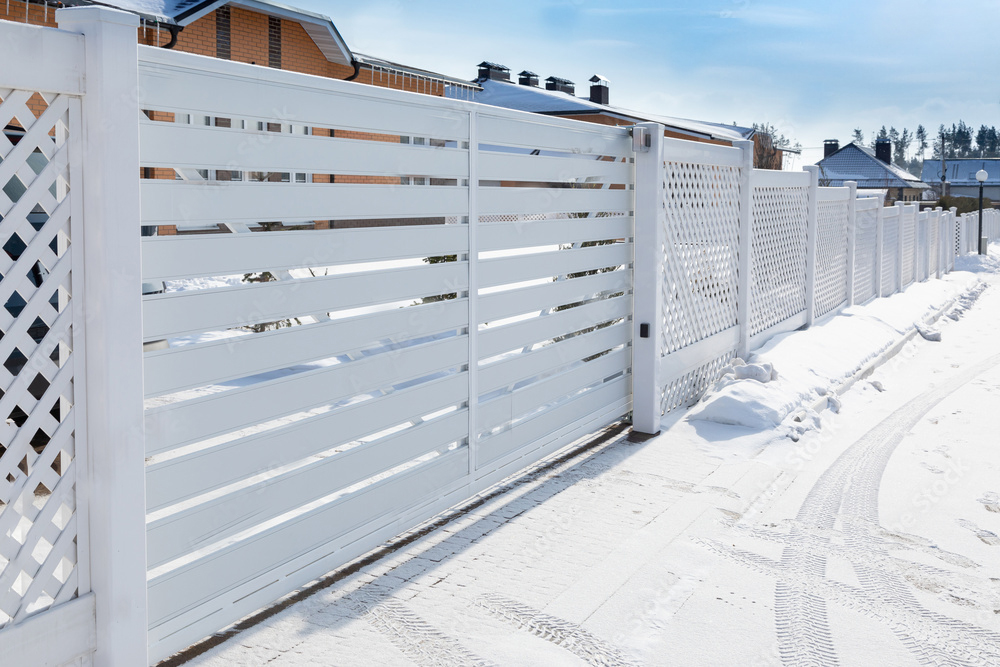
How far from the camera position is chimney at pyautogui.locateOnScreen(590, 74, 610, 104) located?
30.9 meters

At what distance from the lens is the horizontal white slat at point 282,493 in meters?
2.88

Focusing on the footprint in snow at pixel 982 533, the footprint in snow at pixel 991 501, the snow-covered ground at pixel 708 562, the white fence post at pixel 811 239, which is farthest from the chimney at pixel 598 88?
the footprint in snow at pixel 982 533

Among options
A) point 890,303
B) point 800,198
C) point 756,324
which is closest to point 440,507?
point 756,324

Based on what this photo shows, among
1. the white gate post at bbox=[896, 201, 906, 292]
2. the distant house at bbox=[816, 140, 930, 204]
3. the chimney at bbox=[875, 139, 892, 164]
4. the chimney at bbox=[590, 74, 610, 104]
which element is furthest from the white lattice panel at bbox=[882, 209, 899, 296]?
the chimney at bbox=[875, 139, 892, 164]

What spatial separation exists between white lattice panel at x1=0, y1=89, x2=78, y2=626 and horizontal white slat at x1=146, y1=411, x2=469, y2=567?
37cm

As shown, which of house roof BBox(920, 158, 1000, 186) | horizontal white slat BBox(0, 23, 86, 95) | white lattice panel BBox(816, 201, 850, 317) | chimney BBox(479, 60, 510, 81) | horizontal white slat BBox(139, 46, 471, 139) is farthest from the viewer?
house roof BBox(920, 158, 1000, 186)

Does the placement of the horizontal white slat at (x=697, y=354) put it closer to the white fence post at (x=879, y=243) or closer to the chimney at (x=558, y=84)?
the white fence post at (x=879, y=243)

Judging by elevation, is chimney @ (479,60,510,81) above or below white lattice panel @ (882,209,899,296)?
above

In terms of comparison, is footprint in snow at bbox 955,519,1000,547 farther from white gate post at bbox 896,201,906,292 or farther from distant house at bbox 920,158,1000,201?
distant house at bbox 920,158,1000,201

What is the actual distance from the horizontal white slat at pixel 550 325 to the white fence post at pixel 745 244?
215cm

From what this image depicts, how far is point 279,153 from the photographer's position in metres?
3.17

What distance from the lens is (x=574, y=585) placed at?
363 cm

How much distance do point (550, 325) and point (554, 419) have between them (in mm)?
614

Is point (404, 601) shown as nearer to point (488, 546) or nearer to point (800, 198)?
point (488, 546)
